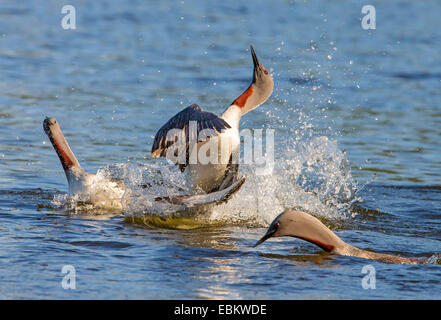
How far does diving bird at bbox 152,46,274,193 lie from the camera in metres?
7.82

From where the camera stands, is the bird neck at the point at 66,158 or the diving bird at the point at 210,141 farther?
the bird neck at the point at 66,158

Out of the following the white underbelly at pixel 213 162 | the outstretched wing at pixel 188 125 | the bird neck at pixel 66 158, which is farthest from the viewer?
the bird neck at pixel 66 158

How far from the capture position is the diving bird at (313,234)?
6781mm

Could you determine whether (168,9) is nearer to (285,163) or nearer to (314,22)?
(314,22)

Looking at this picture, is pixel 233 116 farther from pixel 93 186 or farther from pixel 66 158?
pixel 66 158

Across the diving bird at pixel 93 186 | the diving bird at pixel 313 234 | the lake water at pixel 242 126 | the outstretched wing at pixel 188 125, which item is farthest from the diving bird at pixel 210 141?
the diving bird at pixel 313 234

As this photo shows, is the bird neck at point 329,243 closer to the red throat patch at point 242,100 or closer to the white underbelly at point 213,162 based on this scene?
the white underbelly at point 213,162

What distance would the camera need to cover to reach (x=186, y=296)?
5.91 metres

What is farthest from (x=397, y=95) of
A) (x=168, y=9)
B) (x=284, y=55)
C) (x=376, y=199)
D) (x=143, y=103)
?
(x=168, y=9)

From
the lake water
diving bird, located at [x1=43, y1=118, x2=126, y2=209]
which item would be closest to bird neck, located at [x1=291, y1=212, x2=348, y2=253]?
the lake water

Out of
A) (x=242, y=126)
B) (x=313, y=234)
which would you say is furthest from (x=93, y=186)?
(x=242, y=126)

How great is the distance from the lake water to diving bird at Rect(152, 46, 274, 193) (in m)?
0.36

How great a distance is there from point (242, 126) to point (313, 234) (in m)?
5.87
